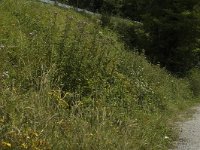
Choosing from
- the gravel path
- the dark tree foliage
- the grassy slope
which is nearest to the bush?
the dark tree foliage

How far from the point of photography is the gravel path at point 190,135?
10.0 m

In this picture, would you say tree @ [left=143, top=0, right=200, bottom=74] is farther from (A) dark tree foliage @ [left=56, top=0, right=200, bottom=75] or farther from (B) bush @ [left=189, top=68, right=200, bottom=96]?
(B) bush @ [left=189, top=68, right=200, bottom=96]

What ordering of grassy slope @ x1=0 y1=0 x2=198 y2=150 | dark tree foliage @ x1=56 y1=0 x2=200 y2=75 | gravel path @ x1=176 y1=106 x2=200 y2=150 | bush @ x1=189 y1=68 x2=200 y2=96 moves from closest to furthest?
grassy slope @ x1=0 y1=0 x2=198 y2=150 → gravel path @ x1=176 y1=106 x2=200 y2=150 → bush @ x1=189 y1=68 x2=200 y2=96 → dark tree foliage @ x1=56 y1=0 x2=200 y2=75

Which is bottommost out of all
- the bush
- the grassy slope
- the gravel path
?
the bush

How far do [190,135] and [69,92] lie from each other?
3314 mm

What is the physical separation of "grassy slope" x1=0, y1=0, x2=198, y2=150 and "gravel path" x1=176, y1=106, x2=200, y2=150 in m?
0.28

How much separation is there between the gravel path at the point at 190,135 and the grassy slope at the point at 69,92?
28 cm

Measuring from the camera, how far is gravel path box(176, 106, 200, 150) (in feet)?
32.9

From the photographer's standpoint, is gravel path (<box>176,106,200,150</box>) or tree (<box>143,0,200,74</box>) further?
tree (<box>143,0,200,74</box>)

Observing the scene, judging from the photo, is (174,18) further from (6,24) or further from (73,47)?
(73,47)

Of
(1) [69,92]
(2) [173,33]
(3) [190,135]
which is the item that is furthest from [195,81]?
(1) [69,92]

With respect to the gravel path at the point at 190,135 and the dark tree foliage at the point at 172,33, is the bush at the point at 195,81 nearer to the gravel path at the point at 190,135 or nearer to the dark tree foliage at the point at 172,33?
the dark tree foliage at the point at 172,33

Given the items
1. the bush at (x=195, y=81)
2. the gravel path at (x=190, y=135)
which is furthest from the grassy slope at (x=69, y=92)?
the bush at (x=195, y=81)

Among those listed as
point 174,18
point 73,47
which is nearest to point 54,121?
point 73,47
